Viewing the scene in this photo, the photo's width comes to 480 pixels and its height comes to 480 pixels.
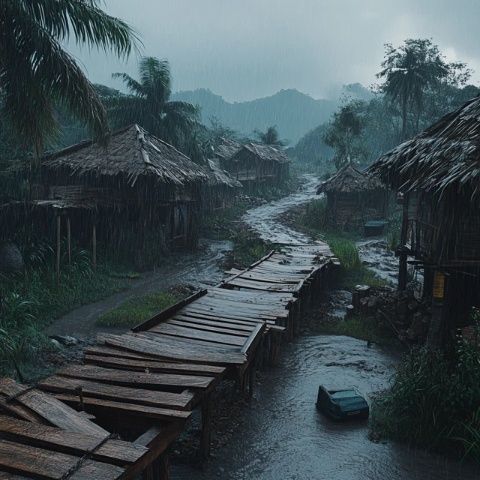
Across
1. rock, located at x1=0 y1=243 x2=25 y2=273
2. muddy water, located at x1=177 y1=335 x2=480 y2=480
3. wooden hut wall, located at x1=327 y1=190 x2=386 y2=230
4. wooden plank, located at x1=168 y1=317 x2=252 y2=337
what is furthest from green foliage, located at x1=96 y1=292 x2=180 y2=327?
wooden hut wall, located at x1=327 y1=190 x2=386 y2=230

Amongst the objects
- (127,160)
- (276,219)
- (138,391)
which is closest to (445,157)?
(138,391)

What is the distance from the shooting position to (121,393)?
5.05 m

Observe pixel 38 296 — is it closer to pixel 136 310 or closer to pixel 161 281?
pixel 136 310

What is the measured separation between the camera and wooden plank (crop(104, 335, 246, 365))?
621 cm

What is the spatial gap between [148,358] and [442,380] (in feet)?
14.1

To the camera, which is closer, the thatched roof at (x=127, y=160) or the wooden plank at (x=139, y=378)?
the wooden plank at (x=139, y=378)

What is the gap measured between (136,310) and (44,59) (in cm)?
621

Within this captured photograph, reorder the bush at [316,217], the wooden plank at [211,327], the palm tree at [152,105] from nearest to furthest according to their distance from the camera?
the wooden plank at [211,327]
the palm tree at [152,105]
the bush at [316,217]

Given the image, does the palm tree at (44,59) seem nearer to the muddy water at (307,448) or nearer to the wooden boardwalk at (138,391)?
the wooden boardwalk at (138,391)

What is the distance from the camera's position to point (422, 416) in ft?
22.6

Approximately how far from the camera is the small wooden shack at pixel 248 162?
39.3 m

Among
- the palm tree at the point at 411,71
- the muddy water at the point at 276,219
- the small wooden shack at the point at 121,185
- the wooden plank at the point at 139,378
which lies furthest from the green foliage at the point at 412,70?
the wooden plank at the point at 139,378

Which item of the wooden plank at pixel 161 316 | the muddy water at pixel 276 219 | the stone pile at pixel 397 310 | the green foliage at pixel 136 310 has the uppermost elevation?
the muddy water at pixel 276 219

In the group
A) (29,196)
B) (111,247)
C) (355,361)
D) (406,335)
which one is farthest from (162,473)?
(29,196)
